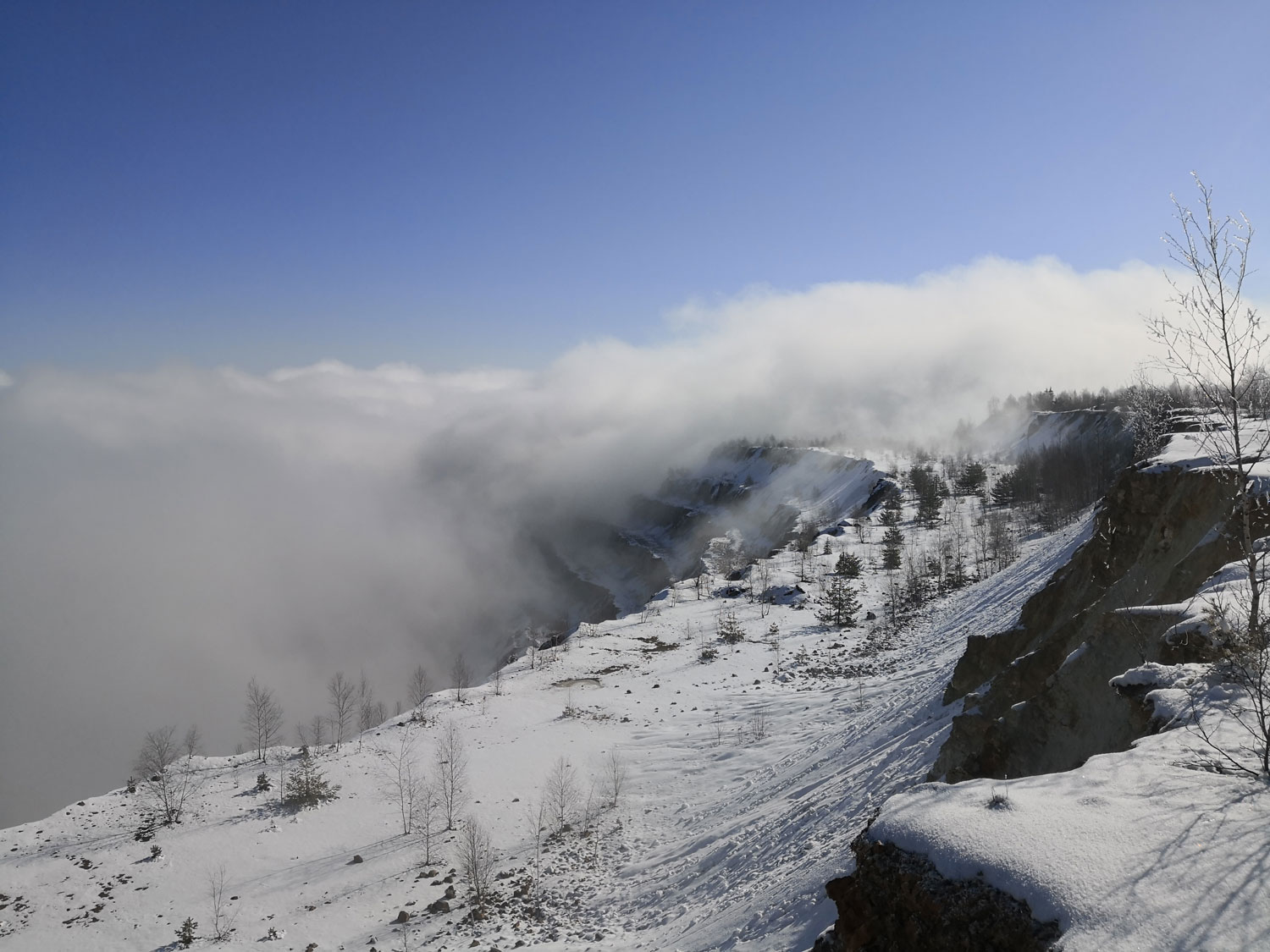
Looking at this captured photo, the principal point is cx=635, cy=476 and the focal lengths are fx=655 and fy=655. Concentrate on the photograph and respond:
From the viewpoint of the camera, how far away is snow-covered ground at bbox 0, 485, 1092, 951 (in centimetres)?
1755

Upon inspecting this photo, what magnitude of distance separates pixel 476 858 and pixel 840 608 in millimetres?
43061

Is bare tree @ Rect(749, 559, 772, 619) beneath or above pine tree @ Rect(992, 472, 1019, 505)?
beneath

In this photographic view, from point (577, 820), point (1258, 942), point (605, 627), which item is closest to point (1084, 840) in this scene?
point (1258, 942)

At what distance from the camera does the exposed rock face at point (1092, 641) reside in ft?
35.7

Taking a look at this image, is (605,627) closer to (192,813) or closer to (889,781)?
(192,813)

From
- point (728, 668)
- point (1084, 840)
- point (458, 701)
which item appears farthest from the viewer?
point (728, 668)

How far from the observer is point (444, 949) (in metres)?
18.4

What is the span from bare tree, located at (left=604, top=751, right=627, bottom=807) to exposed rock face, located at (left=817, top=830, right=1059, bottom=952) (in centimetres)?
2281

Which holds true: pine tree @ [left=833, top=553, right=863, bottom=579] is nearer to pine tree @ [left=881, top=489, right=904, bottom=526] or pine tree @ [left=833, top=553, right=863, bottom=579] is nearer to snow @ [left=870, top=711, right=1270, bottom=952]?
pine tree @ [left=881, top=489, right=904, bottom=526]

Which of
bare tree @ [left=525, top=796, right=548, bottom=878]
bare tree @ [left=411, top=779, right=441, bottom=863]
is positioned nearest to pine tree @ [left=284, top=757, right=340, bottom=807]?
bare tree @ [left=411, top=779, right=441, bottom=863]

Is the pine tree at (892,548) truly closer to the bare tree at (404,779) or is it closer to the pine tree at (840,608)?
the pine tree at (840,608)

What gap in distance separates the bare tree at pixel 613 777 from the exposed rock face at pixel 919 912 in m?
22.8

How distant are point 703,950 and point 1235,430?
13.5 meters

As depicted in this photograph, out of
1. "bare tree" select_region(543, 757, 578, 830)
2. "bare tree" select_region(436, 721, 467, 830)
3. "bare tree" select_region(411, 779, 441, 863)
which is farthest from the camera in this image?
"bare tree" select_region(436, 721, 467, 830)
